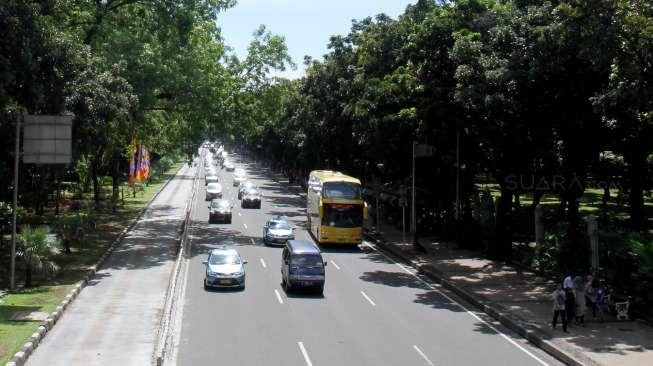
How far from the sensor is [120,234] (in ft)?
144

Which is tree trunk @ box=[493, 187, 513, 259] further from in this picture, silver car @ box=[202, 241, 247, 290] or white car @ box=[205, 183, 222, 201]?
white car @ box=[205, 183, 222, 201]

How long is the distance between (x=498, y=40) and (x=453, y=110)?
4.76 metres

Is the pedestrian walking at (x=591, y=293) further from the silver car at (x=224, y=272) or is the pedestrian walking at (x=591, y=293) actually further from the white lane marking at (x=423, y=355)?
the silver car at (x=224, y=272)

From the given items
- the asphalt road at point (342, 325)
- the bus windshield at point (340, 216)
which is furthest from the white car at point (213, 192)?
the asphalt road at point (342, 325)

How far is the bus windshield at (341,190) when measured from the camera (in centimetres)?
4112

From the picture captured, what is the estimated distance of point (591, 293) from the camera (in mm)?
24188

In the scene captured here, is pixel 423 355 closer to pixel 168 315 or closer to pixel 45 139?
pixel 168 315

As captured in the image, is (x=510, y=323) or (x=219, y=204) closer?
(x=510, y=323)

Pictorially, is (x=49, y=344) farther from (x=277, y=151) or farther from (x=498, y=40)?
(x=277, y=151)

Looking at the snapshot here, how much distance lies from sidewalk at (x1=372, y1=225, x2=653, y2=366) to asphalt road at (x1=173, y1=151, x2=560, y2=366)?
62 centimetres

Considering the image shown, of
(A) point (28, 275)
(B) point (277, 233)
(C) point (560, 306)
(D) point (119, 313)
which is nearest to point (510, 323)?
(C) point (560, 306)

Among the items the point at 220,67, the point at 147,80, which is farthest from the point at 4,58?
the point at 220,67

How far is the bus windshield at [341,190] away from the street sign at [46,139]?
16598 mm

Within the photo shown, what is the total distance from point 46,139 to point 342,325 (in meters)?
13.6
